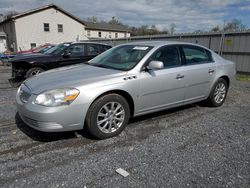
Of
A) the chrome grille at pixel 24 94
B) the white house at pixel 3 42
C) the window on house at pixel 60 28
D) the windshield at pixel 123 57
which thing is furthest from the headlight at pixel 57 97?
the white house at pixel 3 42

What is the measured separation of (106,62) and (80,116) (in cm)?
145

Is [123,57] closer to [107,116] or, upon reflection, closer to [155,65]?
[155,65]

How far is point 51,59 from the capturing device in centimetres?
741

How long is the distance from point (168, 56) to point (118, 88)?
4.52 ft

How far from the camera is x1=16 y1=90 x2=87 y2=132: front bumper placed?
2.86 metres

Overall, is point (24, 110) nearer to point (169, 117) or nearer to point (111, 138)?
point (111, 138)

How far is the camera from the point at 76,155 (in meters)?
2.88

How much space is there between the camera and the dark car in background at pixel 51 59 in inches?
284

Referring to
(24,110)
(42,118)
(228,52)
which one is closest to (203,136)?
(42,118)

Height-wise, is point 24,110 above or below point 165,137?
above

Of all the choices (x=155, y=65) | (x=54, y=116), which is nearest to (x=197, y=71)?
(x=155, y=65)

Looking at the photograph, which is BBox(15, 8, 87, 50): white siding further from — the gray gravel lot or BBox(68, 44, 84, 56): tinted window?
the gray gravel lot

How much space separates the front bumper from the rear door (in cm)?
229

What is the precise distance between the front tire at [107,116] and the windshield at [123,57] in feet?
2.06
